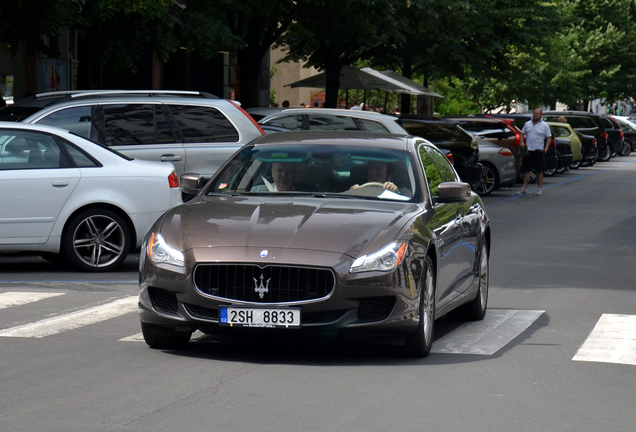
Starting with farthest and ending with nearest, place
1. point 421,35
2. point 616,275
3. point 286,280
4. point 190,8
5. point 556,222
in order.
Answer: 1. point 421,35
2. point 190,8
3. point 556,222
4. point 616,275
5. point 286,280

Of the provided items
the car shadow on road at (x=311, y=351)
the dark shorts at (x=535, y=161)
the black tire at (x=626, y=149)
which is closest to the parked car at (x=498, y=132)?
the dark shorts at (x=535, y=161)

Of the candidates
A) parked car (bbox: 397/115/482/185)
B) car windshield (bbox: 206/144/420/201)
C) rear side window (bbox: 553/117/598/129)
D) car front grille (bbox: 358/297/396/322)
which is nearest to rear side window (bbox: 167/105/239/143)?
car windshield (bbox: 206/144/420/201)

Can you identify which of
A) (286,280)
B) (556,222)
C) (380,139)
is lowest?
(556,222)

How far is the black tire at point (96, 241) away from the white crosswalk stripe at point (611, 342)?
5090mm

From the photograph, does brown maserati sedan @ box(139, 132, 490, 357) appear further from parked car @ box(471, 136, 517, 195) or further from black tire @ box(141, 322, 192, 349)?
parked car @ box(471, 136, 517, 195)

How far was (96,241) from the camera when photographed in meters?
12.3

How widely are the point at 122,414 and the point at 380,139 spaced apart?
3.58 meters

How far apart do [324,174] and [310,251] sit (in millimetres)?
1444

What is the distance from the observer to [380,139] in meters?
8.80

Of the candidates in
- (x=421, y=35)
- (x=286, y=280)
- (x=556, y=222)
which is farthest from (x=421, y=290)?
(x=421, y=35)

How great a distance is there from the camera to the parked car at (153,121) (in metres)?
14.0

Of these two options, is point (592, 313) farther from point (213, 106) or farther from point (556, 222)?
point (556, 222)

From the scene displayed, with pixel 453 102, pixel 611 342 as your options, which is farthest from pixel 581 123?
pixel 611 342

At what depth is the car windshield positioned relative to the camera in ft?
27.3
